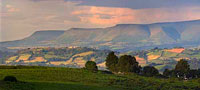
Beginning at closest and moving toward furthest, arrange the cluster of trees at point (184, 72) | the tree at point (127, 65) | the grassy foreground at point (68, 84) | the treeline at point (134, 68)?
1. the grassy foreground at point (68, 84)
2. the tree at point (127, 65)
3. the treeline at point (134, 68)
4. the cluster of trees at point (184, 72)

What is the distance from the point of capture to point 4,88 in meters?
71.8

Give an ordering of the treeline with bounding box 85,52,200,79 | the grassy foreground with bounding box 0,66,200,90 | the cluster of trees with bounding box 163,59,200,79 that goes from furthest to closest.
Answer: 1. the cluster of trees with bounding box 163,59,200,79
2. the treeline with bounding box 85,52,200,79
3. the grassy foreground with bounding box 0,66,200,90

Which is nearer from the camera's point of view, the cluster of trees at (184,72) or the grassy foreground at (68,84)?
the grassy foreground at (68,84)

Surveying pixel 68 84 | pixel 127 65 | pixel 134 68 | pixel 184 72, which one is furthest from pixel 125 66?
pixel 68 84

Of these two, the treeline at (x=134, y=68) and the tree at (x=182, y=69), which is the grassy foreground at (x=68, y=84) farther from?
the tree at (x=182, y=69)

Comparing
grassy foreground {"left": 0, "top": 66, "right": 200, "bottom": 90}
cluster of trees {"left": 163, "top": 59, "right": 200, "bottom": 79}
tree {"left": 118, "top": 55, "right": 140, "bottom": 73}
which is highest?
tree {"left": 118, "top": 55, "right": 140, "bottom": 73}

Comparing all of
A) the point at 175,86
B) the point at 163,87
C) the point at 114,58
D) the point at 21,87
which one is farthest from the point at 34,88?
the point at 114,58

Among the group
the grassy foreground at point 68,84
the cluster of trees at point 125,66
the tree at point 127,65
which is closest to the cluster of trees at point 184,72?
the cluster of trees at point 125,66

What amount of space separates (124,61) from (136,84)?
6400cm

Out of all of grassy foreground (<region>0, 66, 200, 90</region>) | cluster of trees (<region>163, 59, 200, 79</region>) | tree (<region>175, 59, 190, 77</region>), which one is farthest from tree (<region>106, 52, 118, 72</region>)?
grassy foreground (<region>0, 66, 200, 90</region>)

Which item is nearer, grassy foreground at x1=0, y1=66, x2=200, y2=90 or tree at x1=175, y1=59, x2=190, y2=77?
grassy foreground at x1=0, y1=66, x2=200, y2=90

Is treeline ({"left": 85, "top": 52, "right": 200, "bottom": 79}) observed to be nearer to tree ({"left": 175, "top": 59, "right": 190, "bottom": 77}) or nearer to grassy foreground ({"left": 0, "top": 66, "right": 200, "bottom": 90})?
tree ({"left": 175, "top": 59, "right": 190, "bottom": 77})

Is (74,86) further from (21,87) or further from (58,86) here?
(21,87)

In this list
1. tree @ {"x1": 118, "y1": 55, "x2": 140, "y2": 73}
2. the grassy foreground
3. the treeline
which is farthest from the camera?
the treeline
